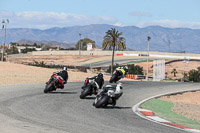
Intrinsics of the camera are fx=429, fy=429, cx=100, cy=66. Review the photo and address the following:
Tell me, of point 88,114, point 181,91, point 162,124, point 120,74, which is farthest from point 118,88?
point 181,91

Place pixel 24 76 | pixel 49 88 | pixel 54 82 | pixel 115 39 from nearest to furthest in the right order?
1. pixel 54 82
2. pixel 49 88
3. pixel 24 76
4. pixel 115 39

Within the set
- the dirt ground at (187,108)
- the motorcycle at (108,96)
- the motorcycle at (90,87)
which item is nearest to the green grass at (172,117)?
the dirt ground at (187,108)

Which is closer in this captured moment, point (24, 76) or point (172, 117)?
point (172, 117)

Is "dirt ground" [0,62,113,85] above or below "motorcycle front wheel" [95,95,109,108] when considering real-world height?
above

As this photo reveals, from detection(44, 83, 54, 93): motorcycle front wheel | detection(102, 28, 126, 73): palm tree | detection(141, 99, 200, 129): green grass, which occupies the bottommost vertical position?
detection(141, 99, 200, 129): green grass

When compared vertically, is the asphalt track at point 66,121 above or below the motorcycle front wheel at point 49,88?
below

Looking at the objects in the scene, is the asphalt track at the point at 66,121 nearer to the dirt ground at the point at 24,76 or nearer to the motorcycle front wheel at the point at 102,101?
the motorcycle front wheel at the point at 102,101

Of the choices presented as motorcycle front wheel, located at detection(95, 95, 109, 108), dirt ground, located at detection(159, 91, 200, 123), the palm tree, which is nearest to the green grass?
dirt ground, located at detection(159, 91, 200, 123)

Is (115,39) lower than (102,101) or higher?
higher

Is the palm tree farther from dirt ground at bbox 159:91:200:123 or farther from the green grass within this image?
the green grass

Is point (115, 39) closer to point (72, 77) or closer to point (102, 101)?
point (72, 77)

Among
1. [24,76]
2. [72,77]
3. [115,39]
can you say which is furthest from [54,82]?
[115,39]

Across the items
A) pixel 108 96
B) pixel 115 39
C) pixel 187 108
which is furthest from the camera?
pixel 115 39

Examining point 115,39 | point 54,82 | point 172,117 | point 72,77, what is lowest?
point 172,117
